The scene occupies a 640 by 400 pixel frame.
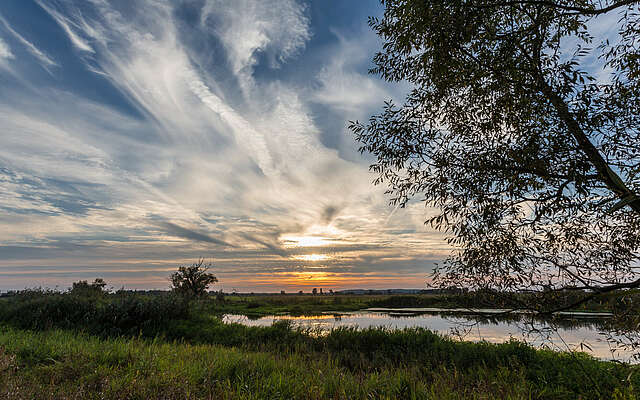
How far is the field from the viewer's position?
244 inches

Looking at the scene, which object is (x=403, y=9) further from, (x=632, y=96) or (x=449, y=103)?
(x=632, y=96)

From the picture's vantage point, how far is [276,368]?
8352 millimetres

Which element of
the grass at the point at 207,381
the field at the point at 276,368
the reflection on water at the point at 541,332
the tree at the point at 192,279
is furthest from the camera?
the tree at the point at 192,279

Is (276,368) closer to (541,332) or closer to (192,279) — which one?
(541,332)

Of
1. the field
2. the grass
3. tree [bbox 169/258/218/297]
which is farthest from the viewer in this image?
tree [bbox 169/258/218/297]

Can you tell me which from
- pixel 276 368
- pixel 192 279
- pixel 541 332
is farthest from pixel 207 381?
pixel 192 279

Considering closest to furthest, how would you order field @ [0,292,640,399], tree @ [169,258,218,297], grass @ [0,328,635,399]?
grass @ [0,328,635,399] → field @ [0,292,640,399] → tree @ [169,258,218,297]

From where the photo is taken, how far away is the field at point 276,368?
6191 mm

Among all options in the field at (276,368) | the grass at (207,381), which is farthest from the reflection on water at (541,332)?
the grass at (207,381)

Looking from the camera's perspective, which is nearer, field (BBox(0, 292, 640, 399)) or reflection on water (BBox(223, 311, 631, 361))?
field (BBox(0, 292, 640, 399))

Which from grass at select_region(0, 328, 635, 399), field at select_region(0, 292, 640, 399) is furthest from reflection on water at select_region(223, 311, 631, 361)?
grass at select_region(0, 328, 635, 399)

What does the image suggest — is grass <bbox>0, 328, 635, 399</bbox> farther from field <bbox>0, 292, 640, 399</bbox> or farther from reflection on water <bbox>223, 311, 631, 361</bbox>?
reflection on water <bbox>223, 311, 631, 361</bbox>

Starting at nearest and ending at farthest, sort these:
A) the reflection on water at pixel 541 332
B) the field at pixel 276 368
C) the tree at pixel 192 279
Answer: the field at pixel 276 368
the reflection on water at pixel 541 332
the tree at pixel 192 279

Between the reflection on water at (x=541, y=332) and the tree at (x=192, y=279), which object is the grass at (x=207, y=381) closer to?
Answer: the reflection on water at (x=541, y=332)
